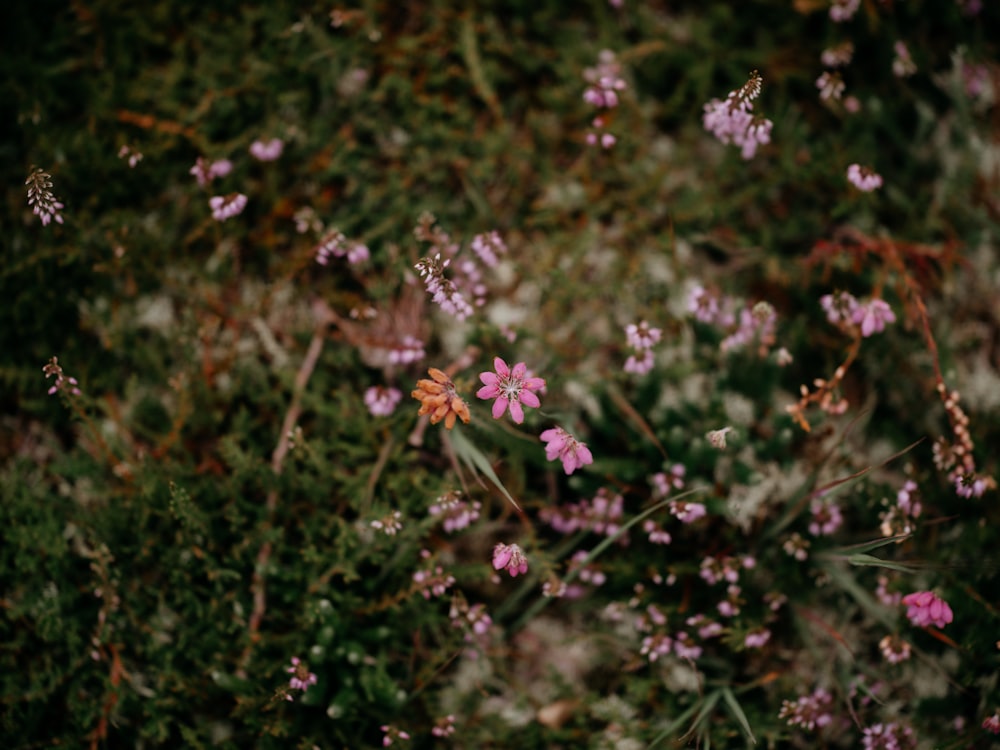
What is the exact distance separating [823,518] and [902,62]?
1.76 metres

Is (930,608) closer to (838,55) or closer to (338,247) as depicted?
(838,55)

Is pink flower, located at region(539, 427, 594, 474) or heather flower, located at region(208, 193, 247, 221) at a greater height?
heather flower, located at region(208, 193, 247, 221)

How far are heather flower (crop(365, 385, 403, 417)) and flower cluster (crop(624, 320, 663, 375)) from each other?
2.64ft

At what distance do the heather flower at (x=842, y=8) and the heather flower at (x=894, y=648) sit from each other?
2307 millimetres

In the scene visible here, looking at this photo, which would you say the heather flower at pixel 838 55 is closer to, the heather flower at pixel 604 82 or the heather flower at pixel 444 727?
the heather flower at pixel 604 82

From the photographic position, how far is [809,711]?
2.34 meters

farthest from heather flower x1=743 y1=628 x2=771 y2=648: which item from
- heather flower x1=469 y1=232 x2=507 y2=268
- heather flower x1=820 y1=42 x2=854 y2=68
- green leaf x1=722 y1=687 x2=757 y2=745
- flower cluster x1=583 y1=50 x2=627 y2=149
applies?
heather flower x1=820 y1=42 x2=854 y2=68

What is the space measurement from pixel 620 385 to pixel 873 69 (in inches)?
69.3

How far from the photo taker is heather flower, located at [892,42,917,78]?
9.24 feet

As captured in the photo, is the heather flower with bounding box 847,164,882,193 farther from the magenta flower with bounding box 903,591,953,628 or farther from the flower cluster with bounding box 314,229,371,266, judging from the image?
the flower cluster with bounding box 314,229,371,266

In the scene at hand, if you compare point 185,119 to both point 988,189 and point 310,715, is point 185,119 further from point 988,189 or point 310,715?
point 988,189

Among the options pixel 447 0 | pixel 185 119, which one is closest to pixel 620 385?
pixel 447 0

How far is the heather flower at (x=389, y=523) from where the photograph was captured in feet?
7.39

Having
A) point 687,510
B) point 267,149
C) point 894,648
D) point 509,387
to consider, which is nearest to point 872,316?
point 687,510
